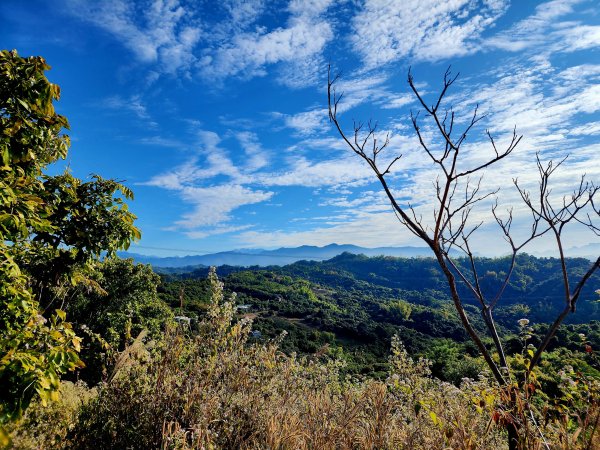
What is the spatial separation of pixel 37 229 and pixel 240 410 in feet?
8.76

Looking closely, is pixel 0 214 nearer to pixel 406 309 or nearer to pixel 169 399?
pixel 169 399

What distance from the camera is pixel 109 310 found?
17.3 metres

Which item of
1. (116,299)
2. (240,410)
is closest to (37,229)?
(240,410)

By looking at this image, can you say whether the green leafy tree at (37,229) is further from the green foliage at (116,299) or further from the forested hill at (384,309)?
the green foliage at (116,299)

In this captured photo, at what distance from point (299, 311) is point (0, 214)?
208 ft

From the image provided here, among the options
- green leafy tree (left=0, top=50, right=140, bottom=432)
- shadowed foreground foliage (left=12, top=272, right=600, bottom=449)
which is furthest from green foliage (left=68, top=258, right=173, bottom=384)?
shadowed foreground foliage (left=12, top=272, right=600, bottom=449)

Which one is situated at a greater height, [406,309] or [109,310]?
[109,310]

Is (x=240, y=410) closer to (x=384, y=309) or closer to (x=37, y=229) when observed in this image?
(x=37, y=229)

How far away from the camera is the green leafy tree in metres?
2.49

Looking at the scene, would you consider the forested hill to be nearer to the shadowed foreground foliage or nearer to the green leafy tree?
the shadowed foreground foliage

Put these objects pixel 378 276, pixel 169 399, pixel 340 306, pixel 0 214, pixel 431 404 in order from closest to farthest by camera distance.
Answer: pixel 0 214, pixel 431 404, pixel 169 399, pixel 340 306, pixel 378 276

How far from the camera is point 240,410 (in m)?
3.19

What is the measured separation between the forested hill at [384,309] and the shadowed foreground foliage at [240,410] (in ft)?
2.27

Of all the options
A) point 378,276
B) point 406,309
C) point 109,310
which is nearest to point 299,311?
point 406,309
